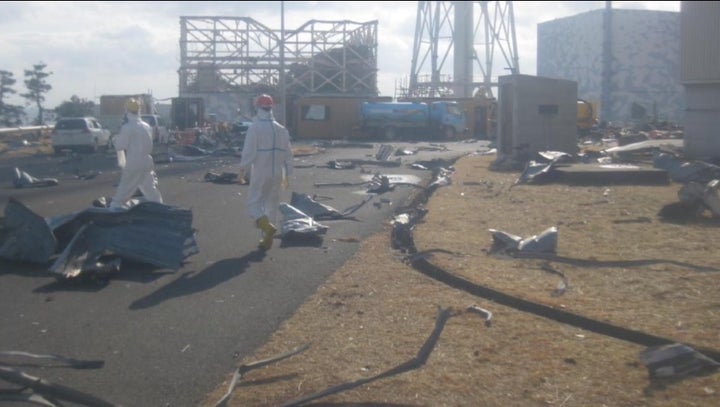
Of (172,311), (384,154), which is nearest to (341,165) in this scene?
(384,154)

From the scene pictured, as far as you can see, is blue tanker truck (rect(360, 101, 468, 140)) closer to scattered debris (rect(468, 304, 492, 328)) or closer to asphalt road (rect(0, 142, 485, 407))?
asphalt road (rect(0, 142, 485, 407))

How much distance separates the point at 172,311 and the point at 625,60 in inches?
2975

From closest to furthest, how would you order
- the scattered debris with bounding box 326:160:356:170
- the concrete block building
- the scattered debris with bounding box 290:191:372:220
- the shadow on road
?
the shadow on road → the scattered debris with bounding box 290:191:372:220 → the scattered debris with bounding box 326:160:356:170 → the concrete block building

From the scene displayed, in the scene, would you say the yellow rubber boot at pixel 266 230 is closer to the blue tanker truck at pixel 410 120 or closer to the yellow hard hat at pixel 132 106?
the yellow hard hat at pixel 132 106

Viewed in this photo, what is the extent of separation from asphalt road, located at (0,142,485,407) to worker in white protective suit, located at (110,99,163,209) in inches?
48.1

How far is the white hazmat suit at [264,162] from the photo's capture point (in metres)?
13.2

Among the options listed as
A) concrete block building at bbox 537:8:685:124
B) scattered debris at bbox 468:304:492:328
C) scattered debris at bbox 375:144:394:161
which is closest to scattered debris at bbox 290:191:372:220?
scattered debris at bbox 468:304:492:328

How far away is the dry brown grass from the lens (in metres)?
6.45

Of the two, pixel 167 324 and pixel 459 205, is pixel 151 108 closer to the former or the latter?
pixel 459 205

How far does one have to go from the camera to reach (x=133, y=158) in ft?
48.6

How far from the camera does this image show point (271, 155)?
1330 cm

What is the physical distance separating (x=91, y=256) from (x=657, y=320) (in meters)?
6.13

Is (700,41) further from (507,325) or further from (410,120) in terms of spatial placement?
(410,120)

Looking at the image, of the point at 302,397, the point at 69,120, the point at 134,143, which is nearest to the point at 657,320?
the point at 302,397
